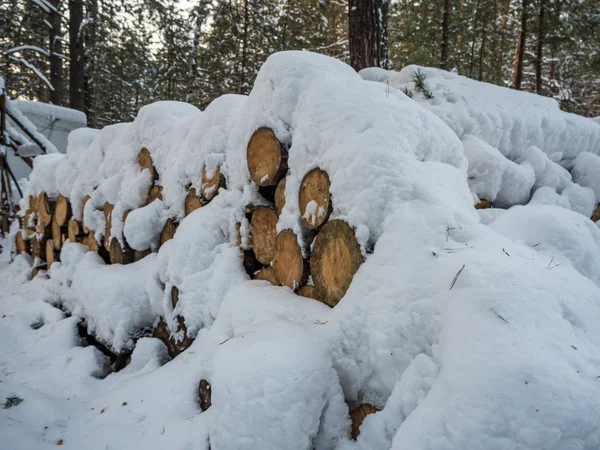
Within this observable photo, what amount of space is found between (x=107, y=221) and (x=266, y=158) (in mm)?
2214

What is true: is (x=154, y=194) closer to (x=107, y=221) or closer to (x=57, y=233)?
(x=107, y=221)

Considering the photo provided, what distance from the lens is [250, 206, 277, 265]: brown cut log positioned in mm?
1999

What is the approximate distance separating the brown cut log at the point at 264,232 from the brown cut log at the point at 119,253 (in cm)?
155

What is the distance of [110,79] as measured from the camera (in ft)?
37.3

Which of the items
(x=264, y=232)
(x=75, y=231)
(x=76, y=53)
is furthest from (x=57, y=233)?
(x=76, y=53)

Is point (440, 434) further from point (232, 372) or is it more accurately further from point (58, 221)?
point (58, 221)

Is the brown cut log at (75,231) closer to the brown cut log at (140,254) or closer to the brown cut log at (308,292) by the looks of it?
the brown cut log at (140,254)

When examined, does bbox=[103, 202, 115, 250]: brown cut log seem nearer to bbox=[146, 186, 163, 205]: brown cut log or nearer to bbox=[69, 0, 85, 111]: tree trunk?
bbox=[146, 186, 163, 205]: brown cut log

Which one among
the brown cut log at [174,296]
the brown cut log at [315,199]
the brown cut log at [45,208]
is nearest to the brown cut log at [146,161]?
the brown cut log at [174,296]

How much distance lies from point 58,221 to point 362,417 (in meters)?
4.31

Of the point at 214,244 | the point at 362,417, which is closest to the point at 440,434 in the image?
the point at 362,417

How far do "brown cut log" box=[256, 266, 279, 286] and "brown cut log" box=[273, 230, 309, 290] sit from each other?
4 cm

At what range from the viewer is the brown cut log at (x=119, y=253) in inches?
122

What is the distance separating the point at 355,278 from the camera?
1.38m
